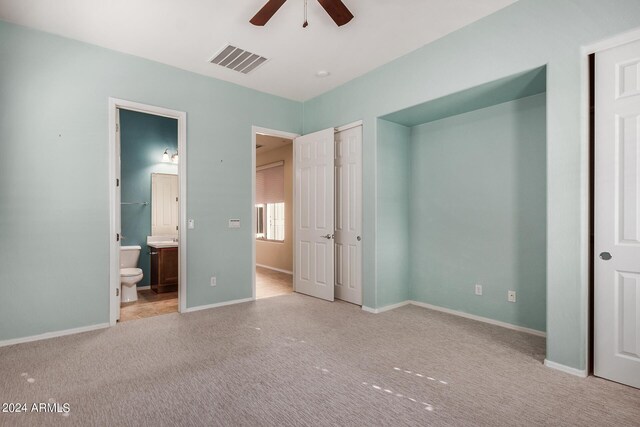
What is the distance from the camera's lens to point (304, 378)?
2379mm

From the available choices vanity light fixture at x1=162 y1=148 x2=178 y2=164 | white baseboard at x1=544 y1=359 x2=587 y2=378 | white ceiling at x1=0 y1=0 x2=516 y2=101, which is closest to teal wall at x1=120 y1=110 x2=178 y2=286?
vanity light fixture at x1=162 y1=148 x2=178 y2=164

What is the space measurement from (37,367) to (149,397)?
1.16m

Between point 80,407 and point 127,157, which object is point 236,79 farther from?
point 80,407

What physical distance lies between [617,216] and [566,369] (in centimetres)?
118

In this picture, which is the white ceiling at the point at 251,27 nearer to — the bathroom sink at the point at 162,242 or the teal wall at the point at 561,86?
the teal wall at the point at 561,86

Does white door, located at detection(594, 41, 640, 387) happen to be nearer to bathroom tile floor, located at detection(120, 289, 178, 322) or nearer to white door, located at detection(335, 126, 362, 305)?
white door, located at detection(335, 126, 362, 305)

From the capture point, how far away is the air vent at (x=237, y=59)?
3557mm

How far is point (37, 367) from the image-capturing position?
2.54 metres

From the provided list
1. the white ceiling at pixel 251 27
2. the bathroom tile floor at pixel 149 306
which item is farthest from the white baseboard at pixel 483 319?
the bathroom tile floor at pixel 149 306

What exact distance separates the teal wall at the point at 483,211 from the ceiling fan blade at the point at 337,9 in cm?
205

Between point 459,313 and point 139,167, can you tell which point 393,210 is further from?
point 139,167

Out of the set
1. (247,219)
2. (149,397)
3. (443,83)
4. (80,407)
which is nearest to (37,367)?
(80,407)

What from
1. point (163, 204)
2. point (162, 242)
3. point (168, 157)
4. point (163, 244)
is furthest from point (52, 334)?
point (168, 157)

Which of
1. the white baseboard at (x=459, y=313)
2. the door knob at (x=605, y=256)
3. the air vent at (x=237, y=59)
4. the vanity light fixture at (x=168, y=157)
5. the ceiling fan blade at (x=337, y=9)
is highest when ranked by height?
the air vent at (x=237, y=59)
